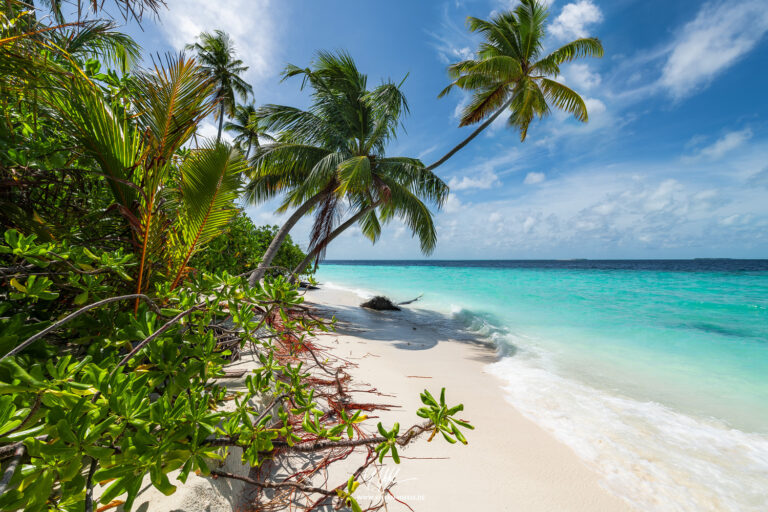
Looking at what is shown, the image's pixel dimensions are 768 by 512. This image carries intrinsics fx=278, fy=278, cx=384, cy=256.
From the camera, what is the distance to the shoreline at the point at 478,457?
1579 millimetres

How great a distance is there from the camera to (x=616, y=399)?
3133mm

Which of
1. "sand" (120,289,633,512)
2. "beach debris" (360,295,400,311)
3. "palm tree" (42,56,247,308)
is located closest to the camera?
"sand" (120,289,633,512)

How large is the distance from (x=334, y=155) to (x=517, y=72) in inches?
245

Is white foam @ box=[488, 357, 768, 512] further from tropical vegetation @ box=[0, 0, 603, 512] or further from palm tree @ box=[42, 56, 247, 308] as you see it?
palm tree @ box=[42, 56, 247, 308]

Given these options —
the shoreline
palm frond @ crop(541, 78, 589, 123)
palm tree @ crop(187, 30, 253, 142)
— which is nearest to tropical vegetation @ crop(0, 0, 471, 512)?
the shoreline

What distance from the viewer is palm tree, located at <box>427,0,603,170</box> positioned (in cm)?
846

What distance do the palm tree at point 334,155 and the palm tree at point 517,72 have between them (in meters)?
1.73

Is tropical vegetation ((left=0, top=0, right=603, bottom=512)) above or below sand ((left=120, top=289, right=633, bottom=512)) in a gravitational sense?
above

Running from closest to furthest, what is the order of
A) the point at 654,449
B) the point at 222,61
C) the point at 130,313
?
the point at 130,313 < the point at 654,449 < the point at 222,61

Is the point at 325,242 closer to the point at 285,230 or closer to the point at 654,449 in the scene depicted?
the point at 285,230

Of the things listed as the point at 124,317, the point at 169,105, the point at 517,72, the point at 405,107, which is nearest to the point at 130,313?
the point at 124,317

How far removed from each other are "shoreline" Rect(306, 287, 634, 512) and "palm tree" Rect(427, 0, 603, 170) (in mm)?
6352

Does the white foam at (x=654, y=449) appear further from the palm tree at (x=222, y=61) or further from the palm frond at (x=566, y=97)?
the palm tree at (x=222, y=61)

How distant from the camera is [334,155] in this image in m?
6.64
